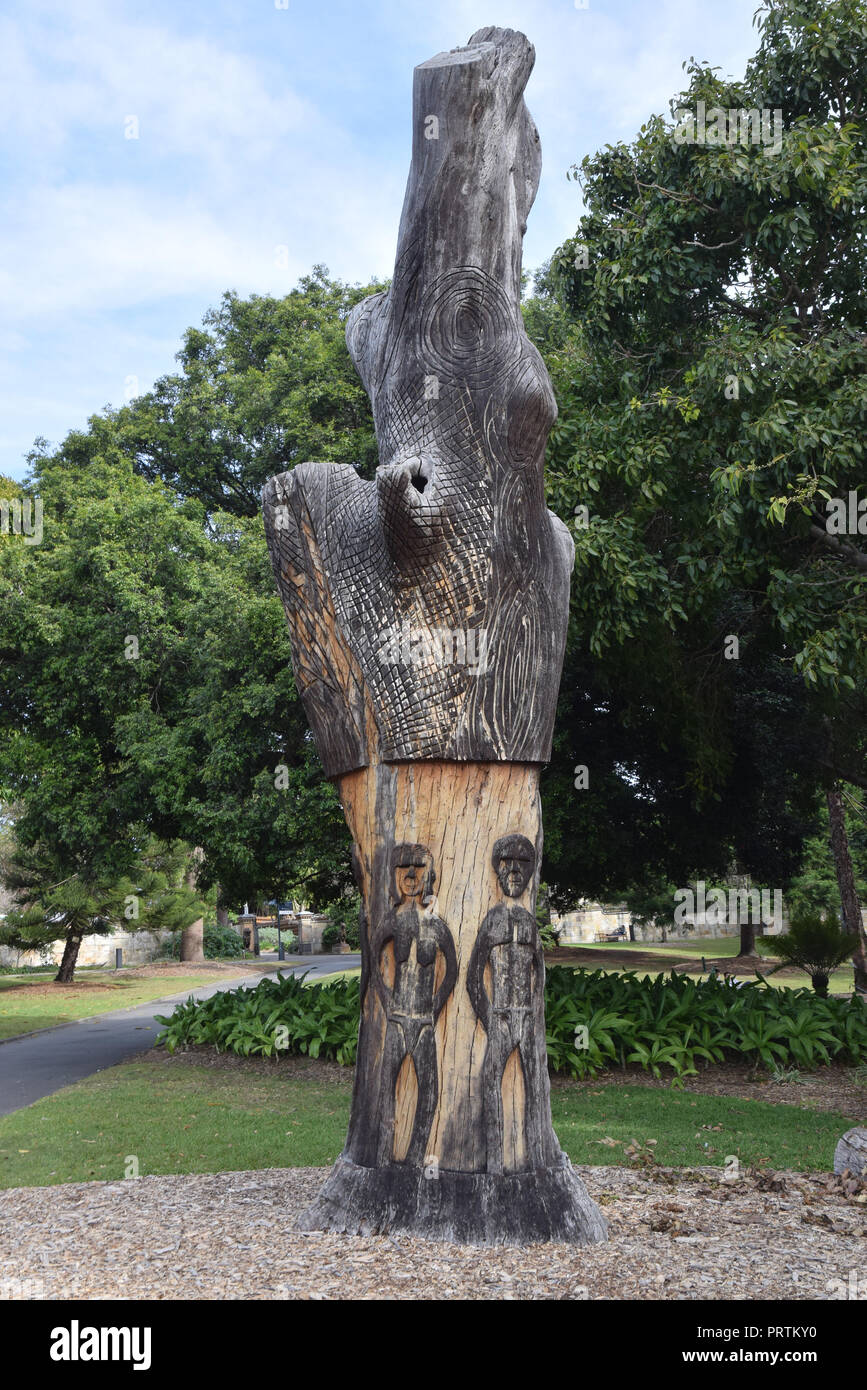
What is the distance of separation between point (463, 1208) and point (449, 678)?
8.16 feet

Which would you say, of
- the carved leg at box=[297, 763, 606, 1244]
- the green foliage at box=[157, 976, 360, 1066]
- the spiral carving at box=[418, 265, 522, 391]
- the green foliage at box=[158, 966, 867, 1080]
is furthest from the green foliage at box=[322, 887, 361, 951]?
the spiral carving at box=[418, 265, 522, 391]

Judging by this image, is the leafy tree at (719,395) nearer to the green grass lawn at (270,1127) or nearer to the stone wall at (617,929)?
the green grass lawn at (270,1127)

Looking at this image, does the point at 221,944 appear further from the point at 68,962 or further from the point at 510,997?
the point at 510,997

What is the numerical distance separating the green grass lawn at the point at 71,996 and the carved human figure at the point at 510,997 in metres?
14.0

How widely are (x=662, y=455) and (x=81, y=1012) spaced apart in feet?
53.1

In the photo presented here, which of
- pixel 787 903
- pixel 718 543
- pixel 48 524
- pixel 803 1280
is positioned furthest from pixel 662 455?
pixel 787 903

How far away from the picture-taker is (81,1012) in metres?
21.0

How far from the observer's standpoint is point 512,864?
5469mm

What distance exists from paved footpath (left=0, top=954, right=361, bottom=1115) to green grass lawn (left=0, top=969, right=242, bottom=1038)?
60 cm

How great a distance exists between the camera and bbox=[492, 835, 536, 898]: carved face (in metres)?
5.45

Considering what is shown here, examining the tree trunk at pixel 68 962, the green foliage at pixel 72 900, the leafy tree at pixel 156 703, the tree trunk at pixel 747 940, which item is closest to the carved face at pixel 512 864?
the leafy tree at pixel 156 703
